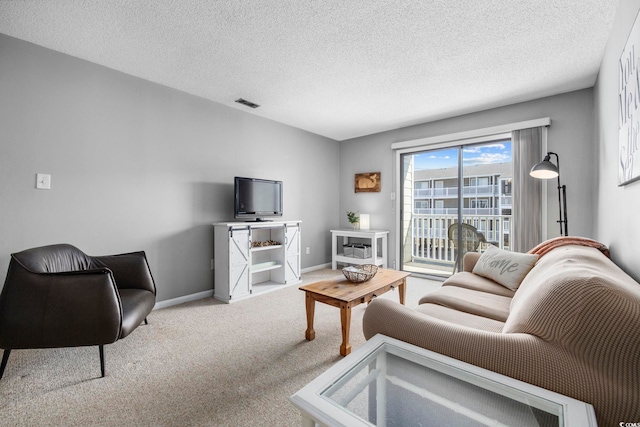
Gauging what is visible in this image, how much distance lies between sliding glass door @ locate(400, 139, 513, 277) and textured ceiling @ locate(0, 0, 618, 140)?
934mm

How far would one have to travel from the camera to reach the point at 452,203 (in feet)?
14.0

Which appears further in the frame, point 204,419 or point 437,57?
point 437,57

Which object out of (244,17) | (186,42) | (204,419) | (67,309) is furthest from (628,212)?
(67,309)

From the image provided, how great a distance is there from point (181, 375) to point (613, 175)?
3250 millimetres

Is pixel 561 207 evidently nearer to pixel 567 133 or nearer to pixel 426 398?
pixel 567 133

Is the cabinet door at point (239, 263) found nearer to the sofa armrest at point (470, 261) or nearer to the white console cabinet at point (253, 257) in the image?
the white console cabinet at point (253, 257)

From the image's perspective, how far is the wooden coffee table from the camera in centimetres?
196

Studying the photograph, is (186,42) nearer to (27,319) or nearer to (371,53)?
(371,53)

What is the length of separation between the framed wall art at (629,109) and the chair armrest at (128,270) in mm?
3241

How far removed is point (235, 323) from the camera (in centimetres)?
255

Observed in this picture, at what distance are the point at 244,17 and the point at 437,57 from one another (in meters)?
1.61

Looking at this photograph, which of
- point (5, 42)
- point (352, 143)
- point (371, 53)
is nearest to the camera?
point (5, 42)

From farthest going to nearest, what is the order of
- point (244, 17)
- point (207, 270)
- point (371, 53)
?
point (207, 270) → point (371, 53) → point (244, 17)

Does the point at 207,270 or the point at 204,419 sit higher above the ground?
the point at 207,270
